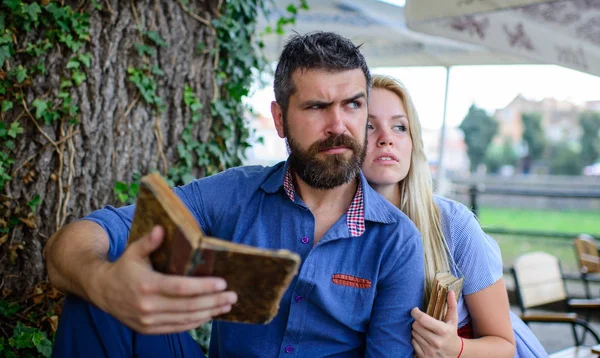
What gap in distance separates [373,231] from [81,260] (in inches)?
36.9

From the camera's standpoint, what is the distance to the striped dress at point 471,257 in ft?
7.11

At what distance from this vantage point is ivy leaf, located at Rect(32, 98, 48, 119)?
2.52m

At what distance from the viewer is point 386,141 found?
2383mm

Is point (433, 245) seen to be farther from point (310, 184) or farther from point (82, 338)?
point (82, 338)

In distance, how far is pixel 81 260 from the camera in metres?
1.64

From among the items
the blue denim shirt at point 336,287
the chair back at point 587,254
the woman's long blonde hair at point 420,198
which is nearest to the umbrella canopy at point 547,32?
the woman's long blonde hair at point 420,198

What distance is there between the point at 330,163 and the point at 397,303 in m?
0.50

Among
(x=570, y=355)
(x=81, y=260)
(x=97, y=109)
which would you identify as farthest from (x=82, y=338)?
(x=570, y=355)

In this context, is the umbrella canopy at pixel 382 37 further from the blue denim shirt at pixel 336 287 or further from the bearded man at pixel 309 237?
the blue denim shirt at pixel 336 287

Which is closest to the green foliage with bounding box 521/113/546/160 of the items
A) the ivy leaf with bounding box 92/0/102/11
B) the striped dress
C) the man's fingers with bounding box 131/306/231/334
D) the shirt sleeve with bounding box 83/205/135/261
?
the striped dress

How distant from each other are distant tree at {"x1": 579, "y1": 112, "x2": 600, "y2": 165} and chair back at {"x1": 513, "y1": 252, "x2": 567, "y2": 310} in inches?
1507

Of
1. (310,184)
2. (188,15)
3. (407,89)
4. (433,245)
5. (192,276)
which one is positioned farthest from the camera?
(188,15)

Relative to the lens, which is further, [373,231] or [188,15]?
[188,15]

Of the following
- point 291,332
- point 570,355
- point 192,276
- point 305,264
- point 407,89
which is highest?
point 407,89
